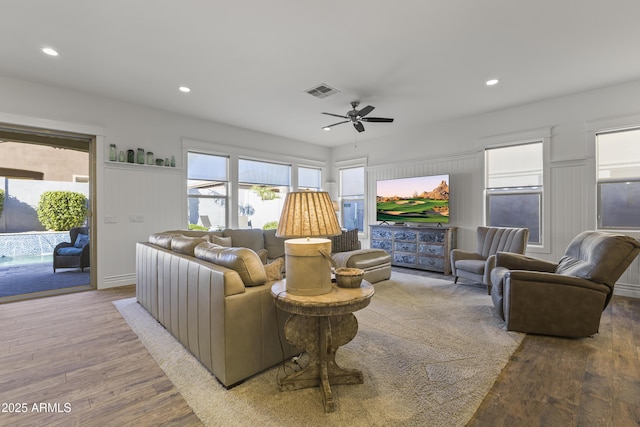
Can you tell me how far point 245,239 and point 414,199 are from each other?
3344 millimetres

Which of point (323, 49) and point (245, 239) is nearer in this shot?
point (323, 49)

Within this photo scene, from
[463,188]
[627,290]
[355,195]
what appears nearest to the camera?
[627,290]

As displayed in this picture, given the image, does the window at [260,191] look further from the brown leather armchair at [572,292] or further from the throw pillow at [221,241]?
the brown leather armchair at [572,292]

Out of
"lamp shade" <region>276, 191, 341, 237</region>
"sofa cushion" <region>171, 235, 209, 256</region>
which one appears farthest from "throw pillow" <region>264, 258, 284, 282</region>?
"sofa cushion" <region>171, 235, 209, 256</region>

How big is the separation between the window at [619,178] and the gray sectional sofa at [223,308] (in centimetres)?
482

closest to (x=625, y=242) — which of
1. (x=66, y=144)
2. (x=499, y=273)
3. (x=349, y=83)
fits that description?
(x=499, y=273)

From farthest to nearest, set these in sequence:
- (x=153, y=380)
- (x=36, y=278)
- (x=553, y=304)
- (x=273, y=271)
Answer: (x=36, y=278) → (x=553, y=304) → (x=273, y=271) → (x=153, y=380)

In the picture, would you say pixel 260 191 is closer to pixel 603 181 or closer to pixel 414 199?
pixel 414 199

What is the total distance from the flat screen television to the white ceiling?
5.03ft

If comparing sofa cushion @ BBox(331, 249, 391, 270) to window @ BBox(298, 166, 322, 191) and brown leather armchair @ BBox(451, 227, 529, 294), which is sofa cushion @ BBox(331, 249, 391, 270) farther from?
window @ BBox(298, 166, 322, 191)

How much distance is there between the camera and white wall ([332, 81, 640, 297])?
4055 millimetres

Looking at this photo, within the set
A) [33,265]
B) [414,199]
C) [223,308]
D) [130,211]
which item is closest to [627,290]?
[414,199]

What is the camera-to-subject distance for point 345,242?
4.90m

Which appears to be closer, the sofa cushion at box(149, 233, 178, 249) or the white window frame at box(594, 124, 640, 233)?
the sofa cushion at box(149, 233, 178, 249)
